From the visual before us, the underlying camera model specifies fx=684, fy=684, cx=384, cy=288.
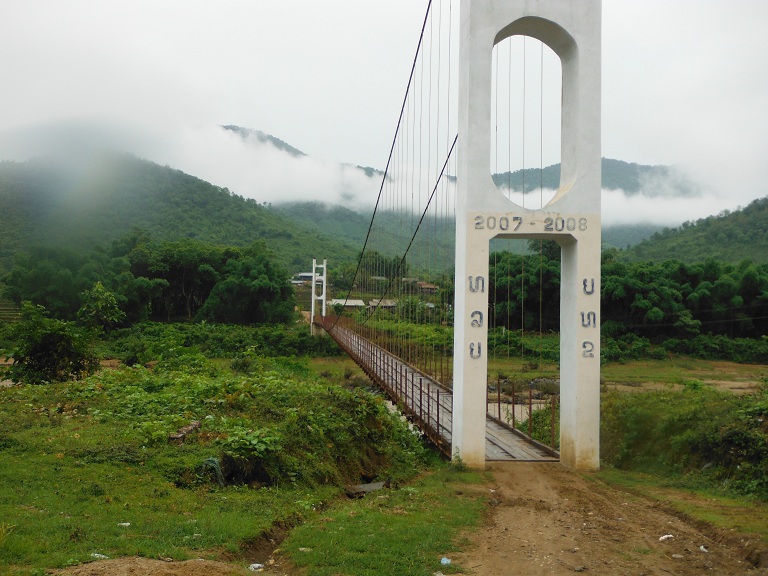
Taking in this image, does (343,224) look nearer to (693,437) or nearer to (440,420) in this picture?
(440,420)

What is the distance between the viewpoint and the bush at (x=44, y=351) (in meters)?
13.1

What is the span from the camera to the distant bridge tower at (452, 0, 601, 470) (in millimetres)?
7789

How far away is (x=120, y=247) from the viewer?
115 ft

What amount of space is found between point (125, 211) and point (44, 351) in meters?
19.9

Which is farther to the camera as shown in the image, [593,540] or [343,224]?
[343,224]

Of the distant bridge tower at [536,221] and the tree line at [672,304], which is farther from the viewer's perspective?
the tree line at [672,304]

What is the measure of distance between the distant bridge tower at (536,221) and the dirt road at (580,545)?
1.21 m

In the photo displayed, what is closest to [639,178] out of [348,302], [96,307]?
[348,302]

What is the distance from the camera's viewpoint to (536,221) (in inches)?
314

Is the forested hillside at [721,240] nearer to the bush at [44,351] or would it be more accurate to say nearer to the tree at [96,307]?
the tree at [96,307]

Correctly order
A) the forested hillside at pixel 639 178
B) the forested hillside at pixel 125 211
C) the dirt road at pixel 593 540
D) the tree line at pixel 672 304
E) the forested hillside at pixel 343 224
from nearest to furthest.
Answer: the dirt road at pixel 593 540, the forested hillside at pixel 125 211, the tree line at pixel 672 304, the forested hillside at pixel 343 224, the forested hillside at pixel 639 178

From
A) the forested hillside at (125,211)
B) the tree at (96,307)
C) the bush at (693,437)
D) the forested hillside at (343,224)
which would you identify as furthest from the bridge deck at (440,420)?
the forested hillside at (343,224)

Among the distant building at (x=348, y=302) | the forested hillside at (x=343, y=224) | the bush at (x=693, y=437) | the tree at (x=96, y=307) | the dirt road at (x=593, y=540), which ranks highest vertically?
the forested hillside at (x=343, y=224)

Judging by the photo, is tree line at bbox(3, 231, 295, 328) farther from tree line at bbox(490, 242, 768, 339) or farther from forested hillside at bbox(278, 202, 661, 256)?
forested hillside at bbox(278, 202, 661, 256)
